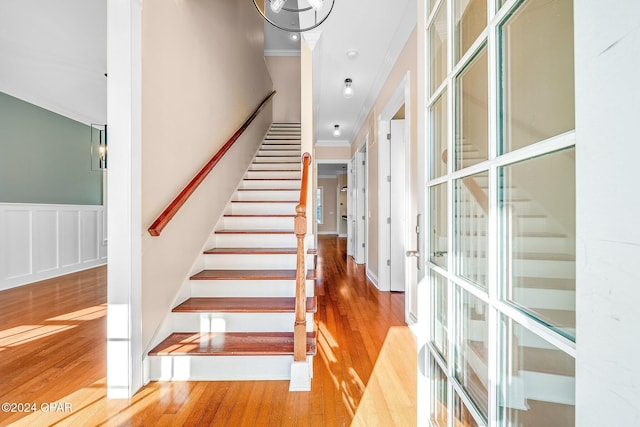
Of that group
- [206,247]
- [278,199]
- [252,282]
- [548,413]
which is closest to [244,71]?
[278,199]

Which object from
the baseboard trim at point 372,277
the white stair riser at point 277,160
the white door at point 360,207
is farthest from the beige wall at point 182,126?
the white door at point 360,207

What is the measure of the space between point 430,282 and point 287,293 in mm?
1515

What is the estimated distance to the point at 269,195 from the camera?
3584mm

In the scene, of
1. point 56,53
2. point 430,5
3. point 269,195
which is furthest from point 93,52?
point 430,5

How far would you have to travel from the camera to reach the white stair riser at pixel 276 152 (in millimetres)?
4598

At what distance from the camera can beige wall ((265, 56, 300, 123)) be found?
650 centimetres

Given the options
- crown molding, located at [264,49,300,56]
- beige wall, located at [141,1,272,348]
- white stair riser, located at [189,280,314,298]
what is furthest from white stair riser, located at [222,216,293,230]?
crown molding, located at [264,49,300,56]

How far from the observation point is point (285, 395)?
1707mm

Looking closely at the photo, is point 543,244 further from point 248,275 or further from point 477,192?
point 248,275

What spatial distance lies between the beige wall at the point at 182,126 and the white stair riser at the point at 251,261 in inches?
7.0

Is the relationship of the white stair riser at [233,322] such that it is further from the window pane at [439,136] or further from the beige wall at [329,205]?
the beige wall at [329,205]

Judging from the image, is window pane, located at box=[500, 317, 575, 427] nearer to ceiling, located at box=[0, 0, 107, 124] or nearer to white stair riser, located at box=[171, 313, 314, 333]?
white stair riser, located at box=[171, 313, 314, 333]

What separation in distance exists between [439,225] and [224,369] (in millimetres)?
1640

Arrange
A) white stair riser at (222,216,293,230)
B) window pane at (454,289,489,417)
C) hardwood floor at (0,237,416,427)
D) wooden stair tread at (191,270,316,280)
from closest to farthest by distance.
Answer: window pane at (454,289,489,417), hardwood floor at (0,237,416,427), wooden stair tread at (191,270,316,280), white stair riser at (222,216,293,230)
